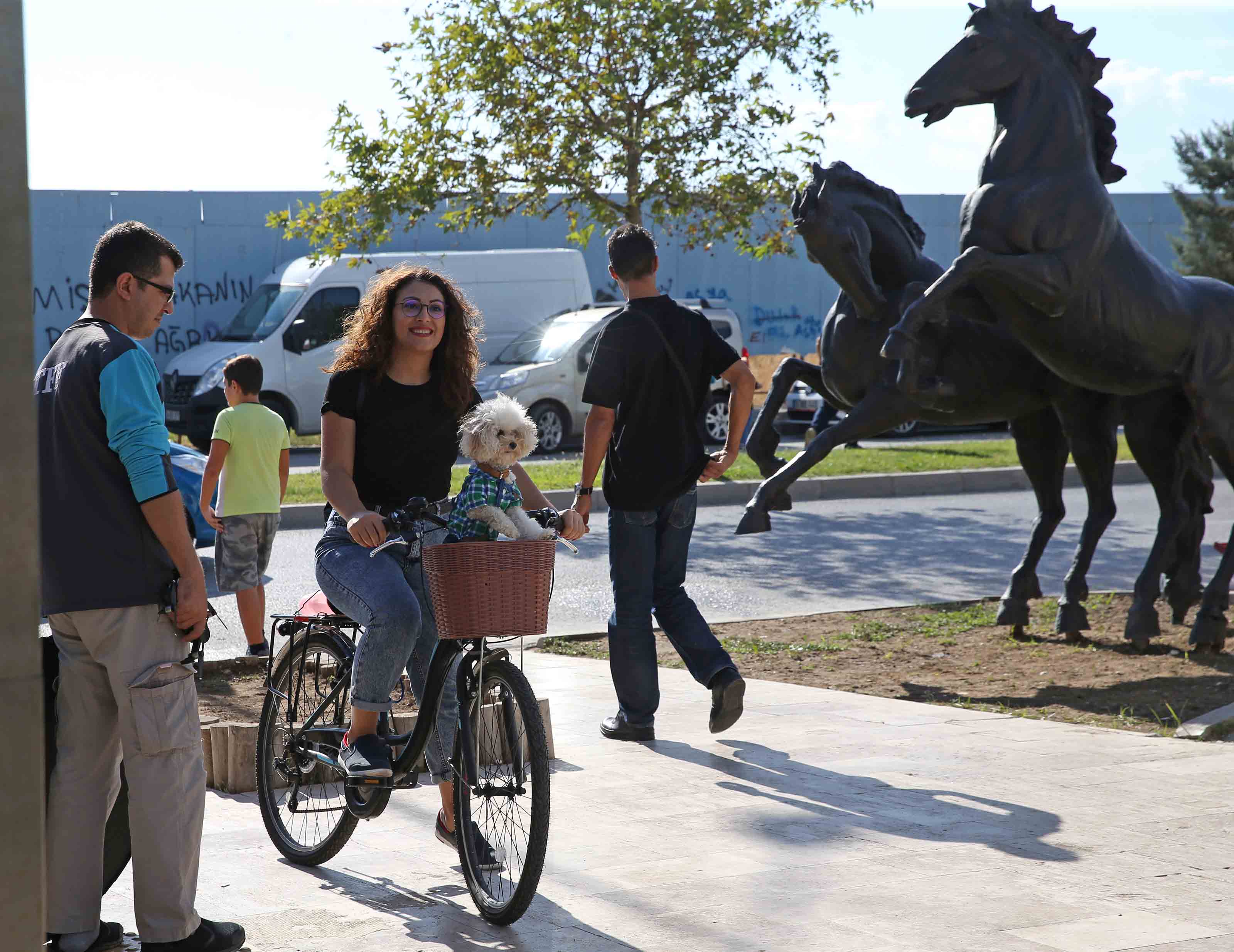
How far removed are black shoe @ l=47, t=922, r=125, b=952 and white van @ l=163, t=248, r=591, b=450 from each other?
1701cm

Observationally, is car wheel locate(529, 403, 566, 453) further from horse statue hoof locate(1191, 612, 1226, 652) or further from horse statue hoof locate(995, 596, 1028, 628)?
horse statue hoof locate(1191, 612, 1226, 652)

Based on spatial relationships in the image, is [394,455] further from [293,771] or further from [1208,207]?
[1208,207]

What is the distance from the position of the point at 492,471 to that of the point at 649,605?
2.30m

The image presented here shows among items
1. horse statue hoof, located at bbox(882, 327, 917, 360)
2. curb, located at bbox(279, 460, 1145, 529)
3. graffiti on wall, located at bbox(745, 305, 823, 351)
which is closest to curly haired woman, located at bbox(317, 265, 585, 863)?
horse statue hoof, located at bbox(882, 327, 917, 360)

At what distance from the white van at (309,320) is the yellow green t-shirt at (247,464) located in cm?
1256

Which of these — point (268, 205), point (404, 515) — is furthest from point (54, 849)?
point (268, 205)

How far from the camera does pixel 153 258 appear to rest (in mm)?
3936

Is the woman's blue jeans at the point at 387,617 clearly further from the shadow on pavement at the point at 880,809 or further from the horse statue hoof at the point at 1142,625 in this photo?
the horse statue hoof at the point at 1142,625

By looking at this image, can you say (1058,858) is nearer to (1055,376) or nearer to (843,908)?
(843,908)

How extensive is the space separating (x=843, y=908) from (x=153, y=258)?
2.50m

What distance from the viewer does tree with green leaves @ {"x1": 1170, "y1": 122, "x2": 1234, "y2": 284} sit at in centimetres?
3206

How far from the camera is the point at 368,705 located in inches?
179

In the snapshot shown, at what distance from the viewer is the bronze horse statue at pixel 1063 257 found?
25.7 ft

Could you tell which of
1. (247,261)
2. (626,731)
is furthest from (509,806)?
(247,261)
